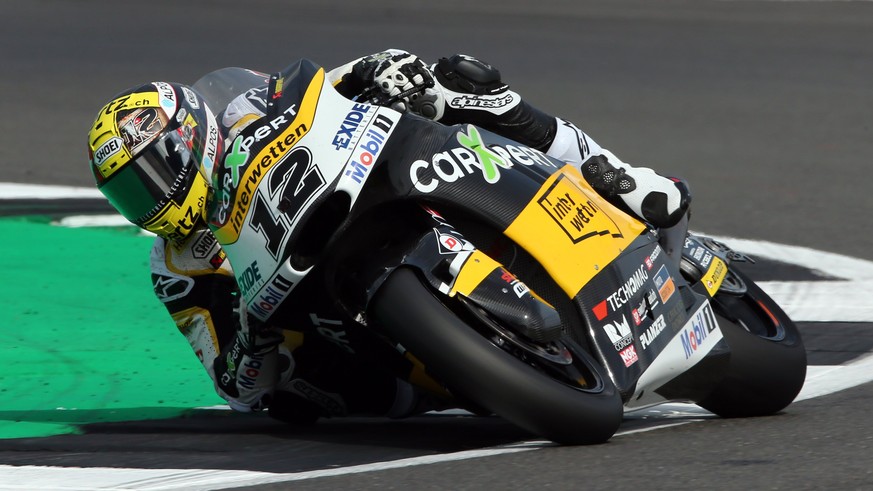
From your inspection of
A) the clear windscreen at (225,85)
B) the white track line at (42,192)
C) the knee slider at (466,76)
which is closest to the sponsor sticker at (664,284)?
the knee slider at (466,76)

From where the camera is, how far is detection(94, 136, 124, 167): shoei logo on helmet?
4.35m

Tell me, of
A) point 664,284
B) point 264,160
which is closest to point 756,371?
point 664,284

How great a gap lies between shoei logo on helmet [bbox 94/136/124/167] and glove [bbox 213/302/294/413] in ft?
1.95

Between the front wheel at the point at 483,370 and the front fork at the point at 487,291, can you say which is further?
the front fork at the point at 487,291

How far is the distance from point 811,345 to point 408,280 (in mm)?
2618

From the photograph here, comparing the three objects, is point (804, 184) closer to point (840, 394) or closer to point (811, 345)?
point (811, 345)

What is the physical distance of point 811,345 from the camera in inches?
231

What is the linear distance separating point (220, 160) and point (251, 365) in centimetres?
67

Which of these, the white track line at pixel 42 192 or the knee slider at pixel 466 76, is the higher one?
the knee slider at pixel 466 76

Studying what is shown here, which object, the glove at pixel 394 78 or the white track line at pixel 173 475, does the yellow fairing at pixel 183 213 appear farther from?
the white track line at pixel 173 475

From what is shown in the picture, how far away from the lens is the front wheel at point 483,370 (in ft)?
12.1

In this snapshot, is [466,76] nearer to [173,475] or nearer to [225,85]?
[225,85]

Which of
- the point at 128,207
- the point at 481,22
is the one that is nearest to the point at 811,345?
→ the point at 128,207

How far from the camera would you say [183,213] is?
456 cm
